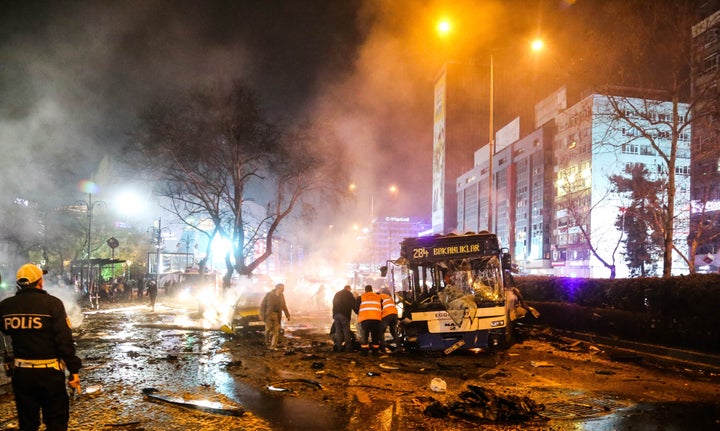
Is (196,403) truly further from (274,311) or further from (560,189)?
(560,189)

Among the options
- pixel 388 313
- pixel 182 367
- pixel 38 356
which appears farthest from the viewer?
pixel 388 313

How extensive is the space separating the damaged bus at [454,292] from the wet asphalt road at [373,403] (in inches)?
35.9

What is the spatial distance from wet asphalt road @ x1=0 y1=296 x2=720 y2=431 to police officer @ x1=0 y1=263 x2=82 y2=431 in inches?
68.5

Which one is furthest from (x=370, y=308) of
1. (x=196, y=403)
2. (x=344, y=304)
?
(x=196, y=403)

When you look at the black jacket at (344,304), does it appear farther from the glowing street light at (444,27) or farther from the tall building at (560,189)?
the tall building at (560,189)

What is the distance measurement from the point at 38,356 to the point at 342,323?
8.37 meters

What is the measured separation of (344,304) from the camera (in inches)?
475

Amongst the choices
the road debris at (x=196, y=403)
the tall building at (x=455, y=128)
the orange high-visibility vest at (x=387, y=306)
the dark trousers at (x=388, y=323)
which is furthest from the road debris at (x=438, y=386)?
the tall building at (x=455, y=128)

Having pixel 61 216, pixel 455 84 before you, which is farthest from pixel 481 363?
pixel 455 84

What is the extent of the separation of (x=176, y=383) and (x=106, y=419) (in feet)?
7.45

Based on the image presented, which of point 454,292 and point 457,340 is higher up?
point 454,292

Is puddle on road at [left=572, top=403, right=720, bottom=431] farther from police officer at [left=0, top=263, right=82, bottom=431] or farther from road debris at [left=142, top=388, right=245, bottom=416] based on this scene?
police officer at [left=0, top=263, right=82, bottom=431]

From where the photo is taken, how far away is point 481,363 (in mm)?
10164

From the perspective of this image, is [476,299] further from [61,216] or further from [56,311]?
[61,216]
